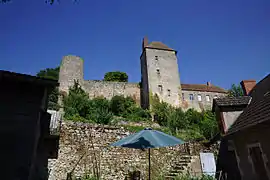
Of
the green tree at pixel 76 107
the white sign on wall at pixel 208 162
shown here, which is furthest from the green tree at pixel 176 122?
the green tree at pixel 76 107

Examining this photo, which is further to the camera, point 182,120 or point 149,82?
point 149,82

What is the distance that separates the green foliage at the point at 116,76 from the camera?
34494mm

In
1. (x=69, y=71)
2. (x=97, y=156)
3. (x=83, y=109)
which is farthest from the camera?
(x=69, y=71)

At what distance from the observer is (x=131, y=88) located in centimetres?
2862

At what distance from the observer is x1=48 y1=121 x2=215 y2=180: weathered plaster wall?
8188 millimetres

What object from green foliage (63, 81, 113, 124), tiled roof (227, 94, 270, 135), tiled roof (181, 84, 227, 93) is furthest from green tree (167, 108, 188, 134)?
tiled roof (227, 94, 270, 135)

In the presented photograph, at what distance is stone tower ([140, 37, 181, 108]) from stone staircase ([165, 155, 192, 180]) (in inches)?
599

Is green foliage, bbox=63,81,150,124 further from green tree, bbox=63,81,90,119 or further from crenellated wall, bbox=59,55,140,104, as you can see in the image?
crenellated wall, bbox=59,55,140,104

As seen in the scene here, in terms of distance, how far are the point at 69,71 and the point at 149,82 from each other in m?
12.0

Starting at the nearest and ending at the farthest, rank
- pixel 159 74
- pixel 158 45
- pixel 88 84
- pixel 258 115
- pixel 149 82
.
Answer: pixel 258 115 < pixel 149 82 < pixel 88 84 < pixel 159 74 < pixel 158 45

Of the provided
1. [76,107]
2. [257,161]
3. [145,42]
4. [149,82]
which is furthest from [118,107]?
[257,161]

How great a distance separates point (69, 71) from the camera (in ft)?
84.6

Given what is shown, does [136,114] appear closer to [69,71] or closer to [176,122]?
[176,122]

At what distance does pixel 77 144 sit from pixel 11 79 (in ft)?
18.7
